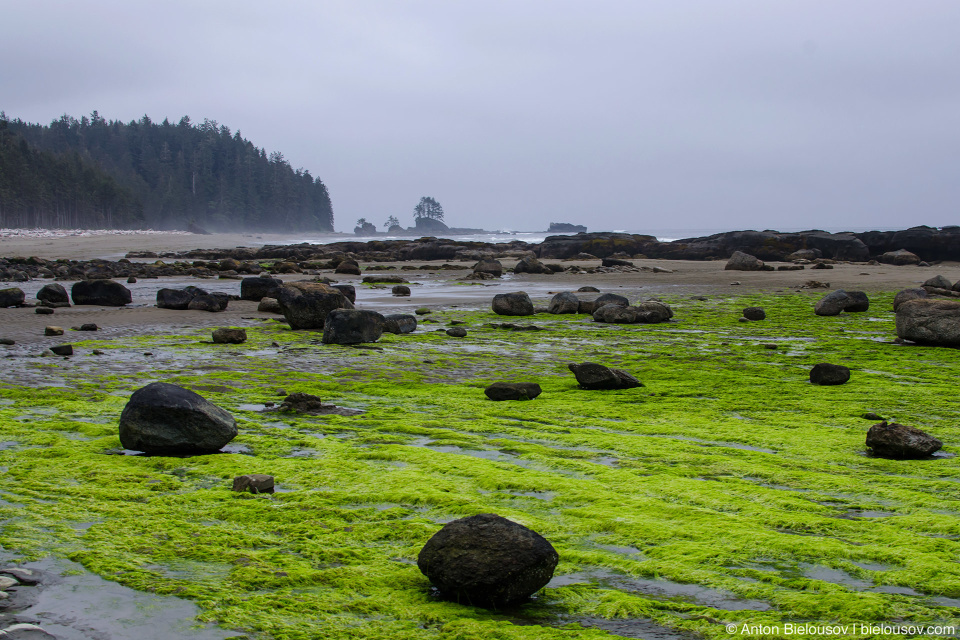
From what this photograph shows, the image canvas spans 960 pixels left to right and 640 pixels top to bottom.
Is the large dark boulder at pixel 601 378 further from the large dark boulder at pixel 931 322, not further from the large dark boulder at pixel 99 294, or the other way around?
the large dark boulder at pixel 99 294

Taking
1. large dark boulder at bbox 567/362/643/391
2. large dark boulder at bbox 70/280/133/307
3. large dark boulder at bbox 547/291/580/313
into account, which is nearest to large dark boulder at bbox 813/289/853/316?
large dark boulder at bbox 547/291/580/313

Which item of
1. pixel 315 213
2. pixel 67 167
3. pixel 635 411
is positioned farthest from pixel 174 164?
pixel 635 411

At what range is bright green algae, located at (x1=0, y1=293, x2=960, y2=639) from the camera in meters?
2.89

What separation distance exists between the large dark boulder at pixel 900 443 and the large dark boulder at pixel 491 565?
3273 millimetres

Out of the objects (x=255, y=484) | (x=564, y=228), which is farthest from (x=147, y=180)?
(x=255, y=484)

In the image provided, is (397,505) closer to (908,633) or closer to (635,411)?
(908,633)

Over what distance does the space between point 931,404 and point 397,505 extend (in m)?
5.51

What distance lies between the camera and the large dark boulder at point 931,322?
10.3m

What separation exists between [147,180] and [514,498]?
13726cm

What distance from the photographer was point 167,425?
16.7ft

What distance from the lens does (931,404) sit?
22.7ft

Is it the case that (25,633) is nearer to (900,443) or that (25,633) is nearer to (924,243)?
(900,443)

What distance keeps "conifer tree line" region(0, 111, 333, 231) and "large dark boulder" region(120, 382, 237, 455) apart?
87.1 metres

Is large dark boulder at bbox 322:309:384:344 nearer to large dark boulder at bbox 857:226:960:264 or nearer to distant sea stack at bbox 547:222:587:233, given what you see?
large dark boulder at bbox 857:226:960:264
